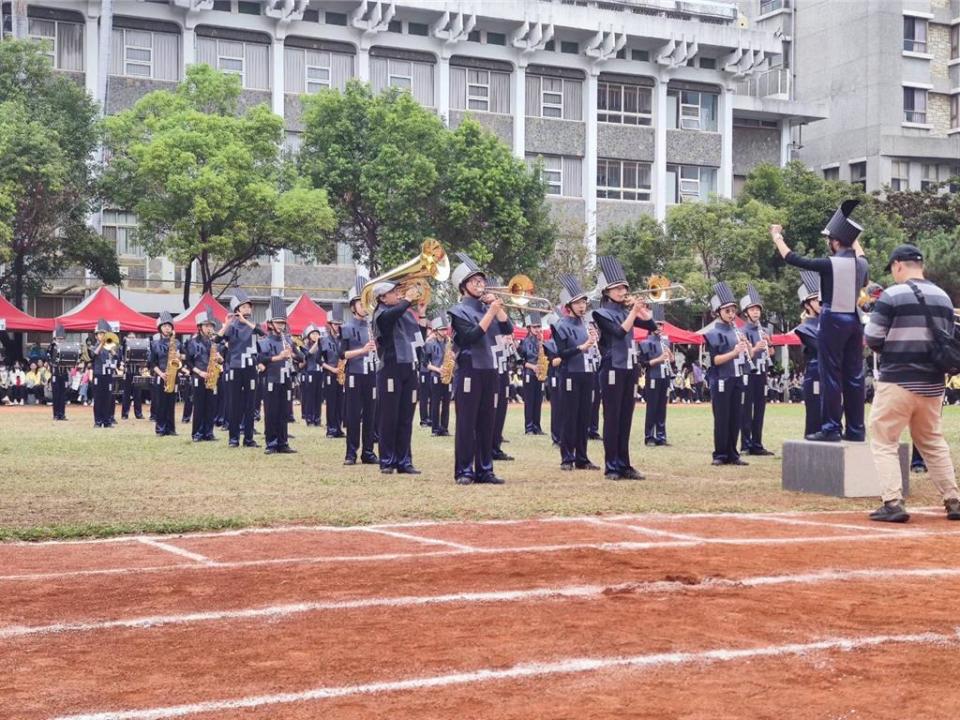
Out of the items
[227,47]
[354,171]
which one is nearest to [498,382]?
[354,171]

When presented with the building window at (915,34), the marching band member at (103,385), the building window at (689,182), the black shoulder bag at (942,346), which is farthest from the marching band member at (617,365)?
the building window at (915,34)

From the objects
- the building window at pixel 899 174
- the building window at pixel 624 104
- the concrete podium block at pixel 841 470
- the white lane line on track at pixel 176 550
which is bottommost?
the white lane line on track at pixel 176 550

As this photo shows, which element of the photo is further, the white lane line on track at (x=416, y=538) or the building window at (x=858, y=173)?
the building window at (x=858, y=173)

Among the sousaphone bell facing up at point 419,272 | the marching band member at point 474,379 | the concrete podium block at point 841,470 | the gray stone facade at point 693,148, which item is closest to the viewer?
the concrete podium block at point 841,470

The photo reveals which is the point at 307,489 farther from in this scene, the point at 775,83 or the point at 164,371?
the point at 775,83

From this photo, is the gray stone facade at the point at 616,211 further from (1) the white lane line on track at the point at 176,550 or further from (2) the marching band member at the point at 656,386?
(1) the white lane line on track at the point at 176,550

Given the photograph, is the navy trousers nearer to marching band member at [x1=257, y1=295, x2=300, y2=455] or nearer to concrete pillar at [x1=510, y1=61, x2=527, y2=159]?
A: marching band member at [x1=257, y1=295, x2=300, y2=455]

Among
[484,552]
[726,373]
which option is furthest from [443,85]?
[484,552]

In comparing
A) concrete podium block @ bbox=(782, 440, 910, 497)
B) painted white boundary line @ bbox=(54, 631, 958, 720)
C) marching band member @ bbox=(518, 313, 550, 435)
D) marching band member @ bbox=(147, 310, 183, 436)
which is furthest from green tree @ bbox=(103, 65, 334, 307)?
painted white boundary line @ bbox=(54, 631, 958, 720)

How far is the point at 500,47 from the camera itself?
62938 millimetres

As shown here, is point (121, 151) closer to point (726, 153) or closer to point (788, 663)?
point (726, 153)

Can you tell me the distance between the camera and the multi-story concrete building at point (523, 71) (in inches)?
2195

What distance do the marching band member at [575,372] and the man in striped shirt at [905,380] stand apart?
6269 mm

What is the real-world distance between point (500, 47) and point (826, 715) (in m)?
60.2
